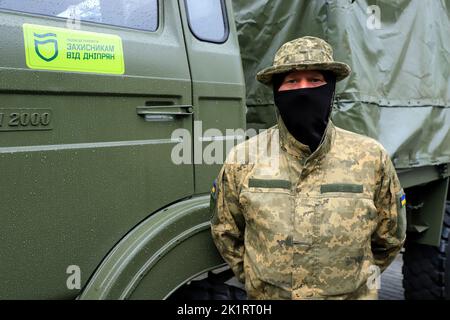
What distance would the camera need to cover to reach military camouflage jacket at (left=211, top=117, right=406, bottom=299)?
1914 millimetres

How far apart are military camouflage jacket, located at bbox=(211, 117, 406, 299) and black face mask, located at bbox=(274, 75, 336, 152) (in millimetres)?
39

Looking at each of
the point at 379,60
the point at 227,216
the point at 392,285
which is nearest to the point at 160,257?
the point at 227,216

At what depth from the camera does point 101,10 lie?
1.91 m

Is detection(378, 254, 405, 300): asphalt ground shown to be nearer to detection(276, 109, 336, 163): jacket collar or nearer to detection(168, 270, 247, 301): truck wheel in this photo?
detection(168, 270, 247, 301): truck wheel

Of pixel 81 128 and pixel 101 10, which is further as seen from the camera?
pixel 101 10

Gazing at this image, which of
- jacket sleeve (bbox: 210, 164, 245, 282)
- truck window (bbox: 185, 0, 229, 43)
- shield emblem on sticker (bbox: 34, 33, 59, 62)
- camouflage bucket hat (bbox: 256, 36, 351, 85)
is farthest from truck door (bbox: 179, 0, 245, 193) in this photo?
shield emblem on sticker (bbox: 34, 33, 59, 62)

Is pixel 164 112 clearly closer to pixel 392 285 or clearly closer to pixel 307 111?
pixel 307 111

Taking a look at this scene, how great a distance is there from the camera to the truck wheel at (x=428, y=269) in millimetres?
3691

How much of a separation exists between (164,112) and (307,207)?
69 cm

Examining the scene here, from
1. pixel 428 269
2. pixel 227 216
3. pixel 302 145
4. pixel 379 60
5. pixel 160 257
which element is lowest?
pixel 428 269

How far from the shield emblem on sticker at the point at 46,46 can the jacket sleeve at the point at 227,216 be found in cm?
79

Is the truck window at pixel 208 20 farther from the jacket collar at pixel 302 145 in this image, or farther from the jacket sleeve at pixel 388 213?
the jacket sleeve at pixel 388 213

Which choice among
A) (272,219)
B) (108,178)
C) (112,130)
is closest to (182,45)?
(112,130)

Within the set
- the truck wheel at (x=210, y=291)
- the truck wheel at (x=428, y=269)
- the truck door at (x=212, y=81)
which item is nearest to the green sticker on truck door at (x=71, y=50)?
the truck door at (x=212, y=81)
